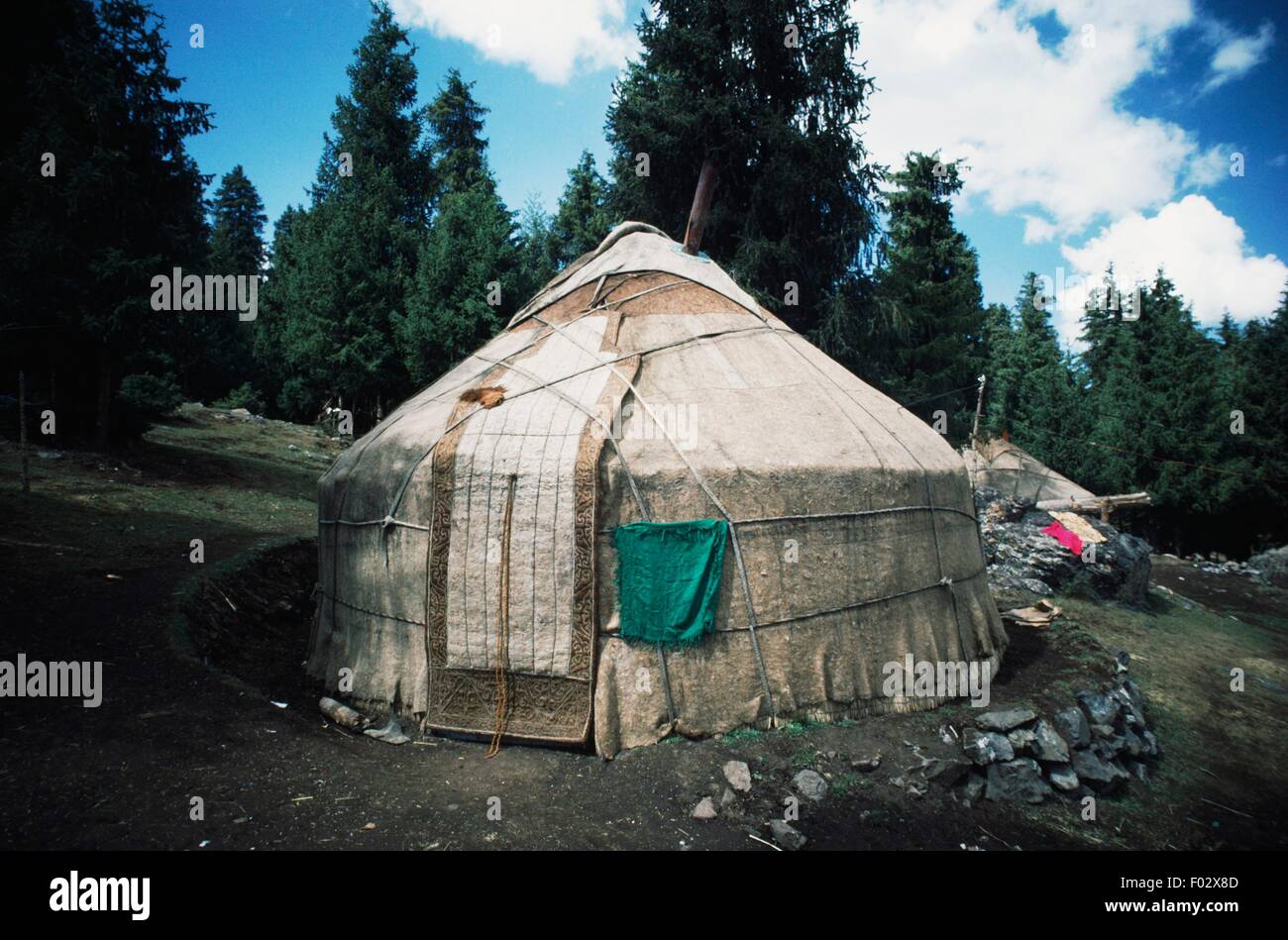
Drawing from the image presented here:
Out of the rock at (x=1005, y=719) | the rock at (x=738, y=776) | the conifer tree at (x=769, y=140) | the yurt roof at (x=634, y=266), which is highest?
the conifer tree at (x=769, y=140)

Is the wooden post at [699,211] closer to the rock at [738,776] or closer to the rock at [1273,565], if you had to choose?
the rock at [738,776]

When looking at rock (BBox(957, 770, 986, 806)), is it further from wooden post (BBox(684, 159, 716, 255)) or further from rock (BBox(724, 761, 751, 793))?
wooden post (BBox(684, 159, 716, 255))

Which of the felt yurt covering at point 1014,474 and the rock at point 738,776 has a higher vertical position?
the felt yurt covering at point 1014,474

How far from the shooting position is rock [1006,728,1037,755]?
4836 millimetres

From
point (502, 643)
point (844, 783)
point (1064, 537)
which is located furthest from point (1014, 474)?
point (502, 643)

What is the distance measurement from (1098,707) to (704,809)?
393 centimetres

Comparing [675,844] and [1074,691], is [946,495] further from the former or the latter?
[675,844]

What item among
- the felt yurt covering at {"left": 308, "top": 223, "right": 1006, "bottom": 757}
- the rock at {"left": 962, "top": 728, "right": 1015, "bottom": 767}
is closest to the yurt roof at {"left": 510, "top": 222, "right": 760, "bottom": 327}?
the felt yurt covering at {"left": 308, "top": 223, "right": 1006, "bottom": 757}

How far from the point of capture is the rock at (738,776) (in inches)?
171

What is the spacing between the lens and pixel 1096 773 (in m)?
4.90

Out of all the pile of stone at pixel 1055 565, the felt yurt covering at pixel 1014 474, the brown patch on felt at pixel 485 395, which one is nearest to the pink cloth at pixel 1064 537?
the pile of stone at pixel 1055 565

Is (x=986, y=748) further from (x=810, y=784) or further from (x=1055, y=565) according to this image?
(x=1055, y=565)

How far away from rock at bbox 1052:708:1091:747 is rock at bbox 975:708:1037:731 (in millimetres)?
496
